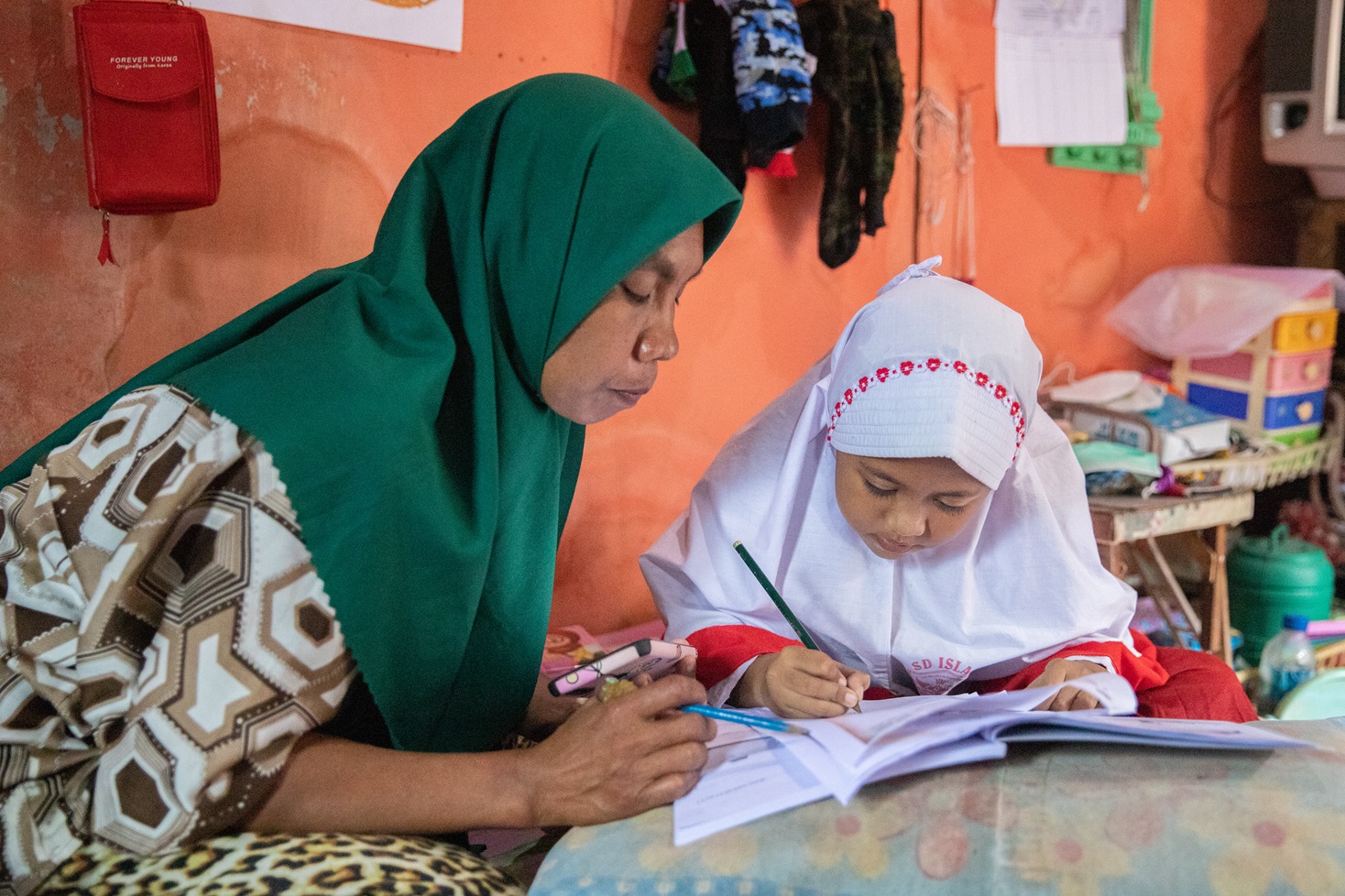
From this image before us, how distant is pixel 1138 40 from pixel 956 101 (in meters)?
0.67

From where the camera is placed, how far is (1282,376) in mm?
2652

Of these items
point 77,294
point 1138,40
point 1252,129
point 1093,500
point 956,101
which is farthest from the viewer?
point 1252,129

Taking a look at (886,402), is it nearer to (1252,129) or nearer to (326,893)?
(326,893)

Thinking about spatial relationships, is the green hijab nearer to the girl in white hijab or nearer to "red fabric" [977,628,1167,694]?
the girl in white hijab

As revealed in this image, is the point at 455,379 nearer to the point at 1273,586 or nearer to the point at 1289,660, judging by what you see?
the point at 1289,660

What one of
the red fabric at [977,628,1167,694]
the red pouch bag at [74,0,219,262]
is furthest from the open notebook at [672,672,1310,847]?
the red pouch bag at [74,0,219,262]

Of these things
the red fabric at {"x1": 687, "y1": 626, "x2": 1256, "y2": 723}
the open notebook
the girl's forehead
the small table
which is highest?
the girl's forehead

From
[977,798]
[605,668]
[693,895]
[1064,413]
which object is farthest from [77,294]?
[1064,413]

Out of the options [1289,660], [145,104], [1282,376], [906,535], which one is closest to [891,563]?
[906,535]

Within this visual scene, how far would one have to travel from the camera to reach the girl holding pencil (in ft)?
3.97

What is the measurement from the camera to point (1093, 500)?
217cm

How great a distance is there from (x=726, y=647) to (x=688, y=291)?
3.33 ft

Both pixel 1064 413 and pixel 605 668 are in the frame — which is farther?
pixel 1064 413

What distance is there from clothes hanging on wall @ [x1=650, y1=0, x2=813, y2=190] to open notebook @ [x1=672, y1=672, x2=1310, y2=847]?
1.28 meters
